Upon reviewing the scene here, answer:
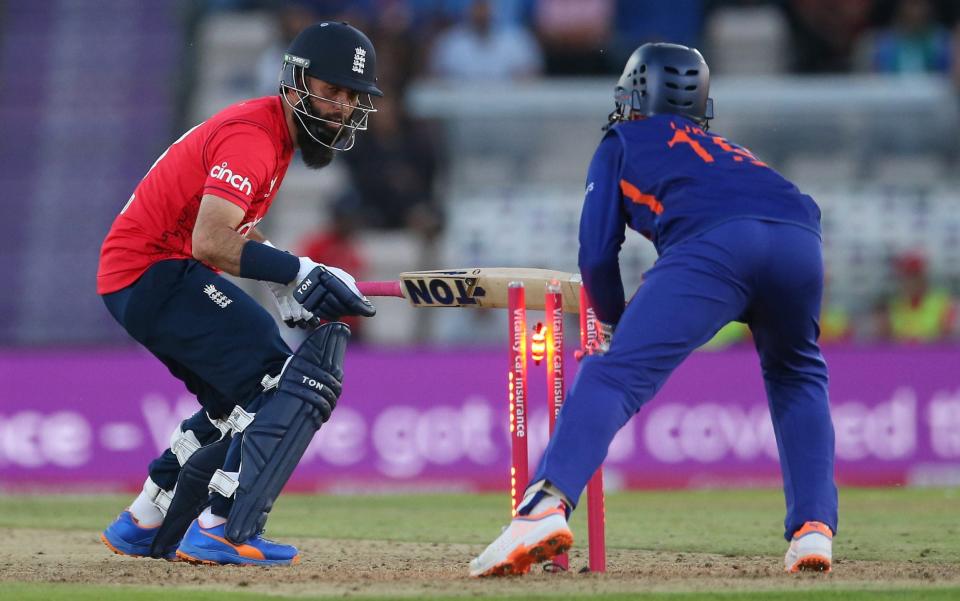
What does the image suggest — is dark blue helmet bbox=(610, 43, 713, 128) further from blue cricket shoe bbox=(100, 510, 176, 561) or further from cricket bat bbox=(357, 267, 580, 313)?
blue cricket shoe bbox=(100, 510, 176, 561)

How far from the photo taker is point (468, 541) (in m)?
6.94

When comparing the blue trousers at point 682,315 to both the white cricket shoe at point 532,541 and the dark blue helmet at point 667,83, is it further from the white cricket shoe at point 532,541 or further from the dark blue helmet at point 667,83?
the dark blue helmet at point 667,83

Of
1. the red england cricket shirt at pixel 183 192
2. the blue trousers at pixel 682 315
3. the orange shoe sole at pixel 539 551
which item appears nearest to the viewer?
the orange shoe sole at pixel 539 551

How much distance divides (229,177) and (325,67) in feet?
2.22

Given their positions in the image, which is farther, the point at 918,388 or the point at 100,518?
the point at 918,388

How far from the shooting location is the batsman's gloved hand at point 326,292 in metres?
5.35

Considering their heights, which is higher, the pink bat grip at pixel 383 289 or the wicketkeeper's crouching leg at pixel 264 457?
the pink bat grip at pixel 383 289

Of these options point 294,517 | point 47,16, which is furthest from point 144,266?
point 47,16

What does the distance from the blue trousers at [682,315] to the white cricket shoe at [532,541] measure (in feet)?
0.37

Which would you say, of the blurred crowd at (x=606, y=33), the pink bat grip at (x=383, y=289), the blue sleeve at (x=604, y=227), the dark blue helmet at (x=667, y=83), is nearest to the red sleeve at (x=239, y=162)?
the pink bat grip at (x=383, y=289)

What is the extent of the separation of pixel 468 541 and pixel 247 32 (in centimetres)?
1043

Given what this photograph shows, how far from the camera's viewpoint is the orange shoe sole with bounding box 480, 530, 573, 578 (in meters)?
4.66

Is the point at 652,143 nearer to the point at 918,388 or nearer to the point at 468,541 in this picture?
the point at 468,541

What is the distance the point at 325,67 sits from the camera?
5.67 m
